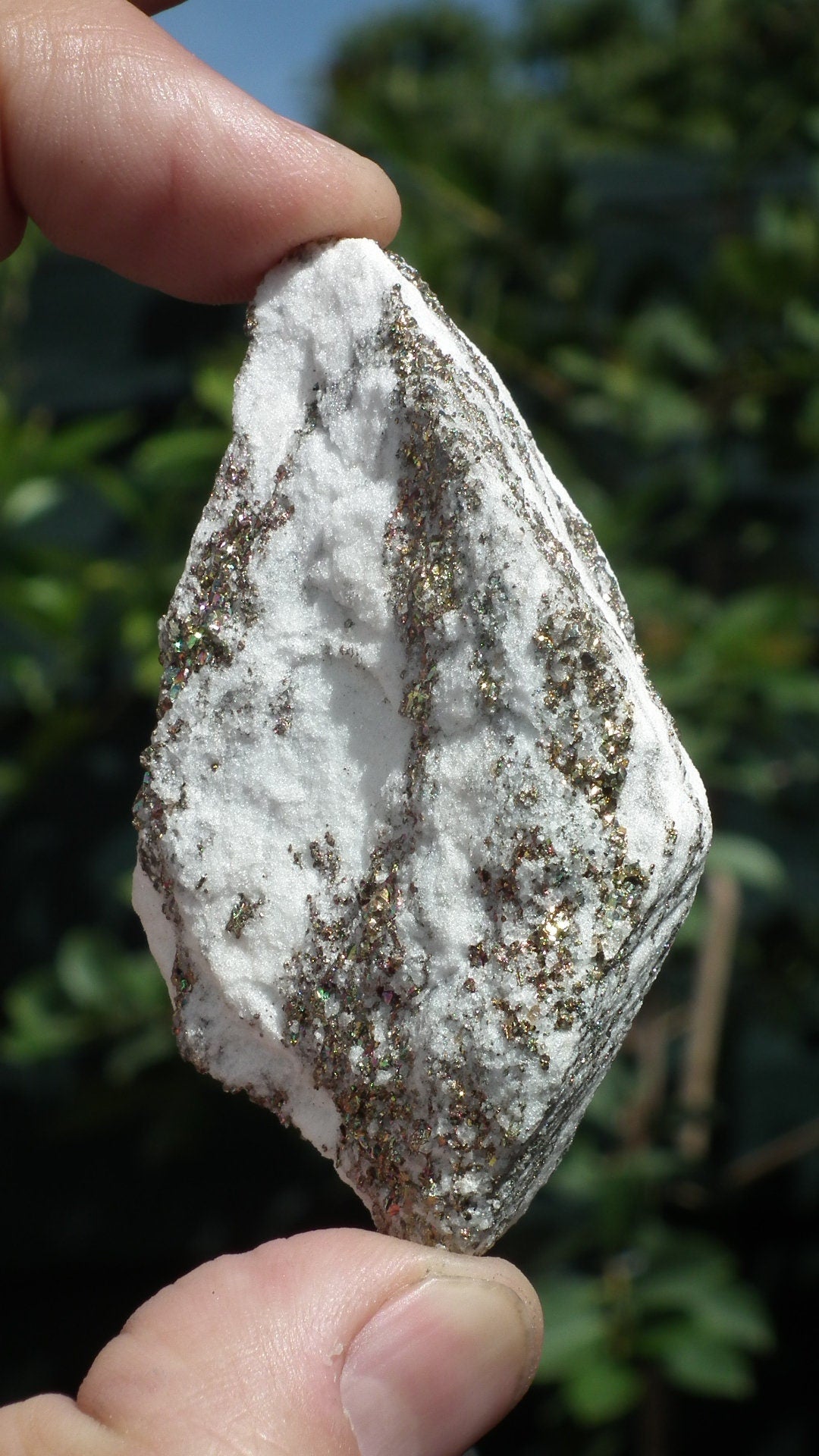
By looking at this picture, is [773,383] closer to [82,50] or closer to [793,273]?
[793,273]

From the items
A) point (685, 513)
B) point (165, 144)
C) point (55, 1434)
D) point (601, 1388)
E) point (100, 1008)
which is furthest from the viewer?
point (685, 513)

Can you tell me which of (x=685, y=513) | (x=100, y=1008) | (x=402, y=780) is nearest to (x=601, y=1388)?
(x=100, y=1008)

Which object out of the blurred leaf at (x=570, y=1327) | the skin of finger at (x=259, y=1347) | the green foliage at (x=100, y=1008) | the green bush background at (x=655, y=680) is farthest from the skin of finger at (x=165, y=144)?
the blurred leaf at (x=570, y=1327)

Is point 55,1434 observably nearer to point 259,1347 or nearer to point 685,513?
point 259,1347

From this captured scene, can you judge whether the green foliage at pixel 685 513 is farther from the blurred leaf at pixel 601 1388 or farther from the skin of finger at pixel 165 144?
the skin of finger at pixel 165 144

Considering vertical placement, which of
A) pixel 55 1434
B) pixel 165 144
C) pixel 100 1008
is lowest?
pixel 100 1008

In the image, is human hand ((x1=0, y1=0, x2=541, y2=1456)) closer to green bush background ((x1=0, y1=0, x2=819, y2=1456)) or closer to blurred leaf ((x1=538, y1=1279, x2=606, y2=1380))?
green bush background ((x1=0, y1=0, x2=819, y2=1456))
